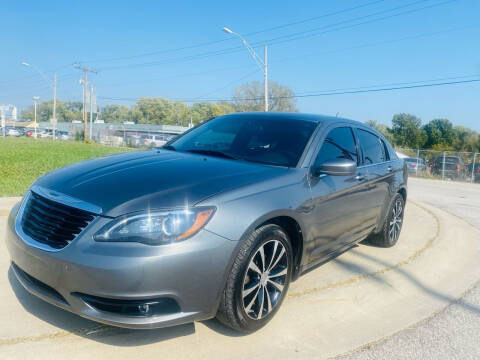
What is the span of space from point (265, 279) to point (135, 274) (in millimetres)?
1022

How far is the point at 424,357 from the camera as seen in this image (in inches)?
106

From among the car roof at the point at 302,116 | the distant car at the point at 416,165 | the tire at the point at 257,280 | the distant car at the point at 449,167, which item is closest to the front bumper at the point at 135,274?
the tire at the point at 257,280

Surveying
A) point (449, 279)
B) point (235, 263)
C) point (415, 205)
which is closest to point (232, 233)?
point (235, 263)

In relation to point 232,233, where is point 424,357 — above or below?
below

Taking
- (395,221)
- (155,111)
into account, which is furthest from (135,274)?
(155,111)

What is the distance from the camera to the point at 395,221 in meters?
5.35

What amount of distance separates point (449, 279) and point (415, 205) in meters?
5.17

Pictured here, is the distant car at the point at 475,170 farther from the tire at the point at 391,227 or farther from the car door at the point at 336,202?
the car door at the point at 336,202

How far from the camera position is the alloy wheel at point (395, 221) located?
17.1 ft

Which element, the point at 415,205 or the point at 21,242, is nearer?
the point at 21,242

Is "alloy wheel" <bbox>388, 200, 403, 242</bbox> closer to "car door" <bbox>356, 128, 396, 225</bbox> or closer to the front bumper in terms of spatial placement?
"car door" <bbox>356, 128, 396, 225</bbox>

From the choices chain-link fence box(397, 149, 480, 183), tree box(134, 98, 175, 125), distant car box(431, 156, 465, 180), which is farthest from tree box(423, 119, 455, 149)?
tree box(134, 98, 175, 125)

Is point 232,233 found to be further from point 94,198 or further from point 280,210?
point 94,198

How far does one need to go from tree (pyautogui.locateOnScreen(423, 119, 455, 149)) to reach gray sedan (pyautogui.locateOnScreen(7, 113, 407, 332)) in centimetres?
5527
